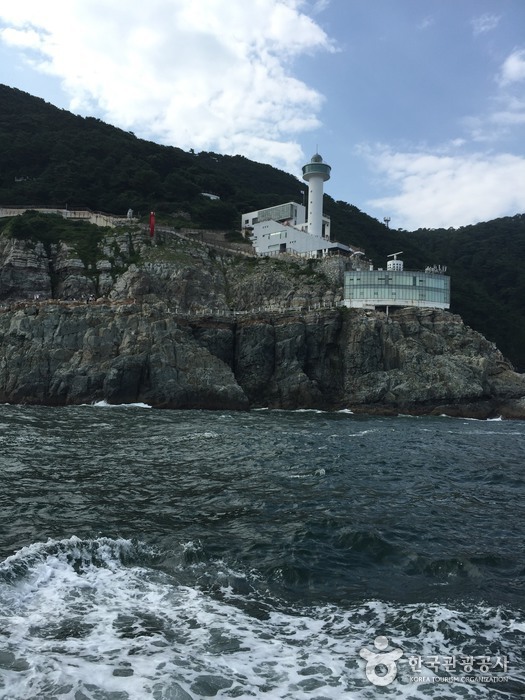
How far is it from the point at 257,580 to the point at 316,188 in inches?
4125

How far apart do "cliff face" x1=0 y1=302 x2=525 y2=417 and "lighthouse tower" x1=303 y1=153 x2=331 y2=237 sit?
127 ft

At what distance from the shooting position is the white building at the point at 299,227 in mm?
102812

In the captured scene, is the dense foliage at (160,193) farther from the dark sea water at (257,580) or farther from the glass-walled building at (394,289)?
the dark sea water at (257,580)

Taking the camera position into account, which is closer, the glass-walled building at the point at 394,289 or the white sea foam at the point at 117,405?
the white sea foam at the point at 117,405

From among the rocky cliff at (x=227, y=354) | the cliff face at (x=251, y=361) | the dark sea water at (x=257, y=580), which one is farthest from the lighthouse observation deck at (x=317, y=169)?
the dark sea water at (x=257, y=580)

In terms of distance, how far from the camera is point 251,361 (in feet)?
226

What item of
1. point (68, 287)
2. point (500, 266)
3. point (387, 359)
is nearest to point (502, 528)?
point (387, 359)

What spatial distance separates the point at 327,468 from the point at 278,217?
92.0 m

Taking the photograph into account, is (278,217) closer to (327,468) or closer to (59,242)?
(59,242)

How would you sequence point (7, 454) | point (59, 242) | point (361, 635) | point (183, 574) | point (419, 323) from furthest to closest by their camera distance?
1. point (59, 242)
2. point (419, 323)
3. point (7, 454)
4. point (183, 574)
5. point (361, 635)

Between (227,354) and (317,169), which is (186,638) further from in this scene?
(317,169)

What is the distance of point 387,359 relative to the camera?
229 ft

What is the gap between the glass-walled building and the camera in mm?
80312

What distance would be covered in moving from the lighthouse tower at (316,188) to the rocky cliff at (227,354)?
28.1 m
